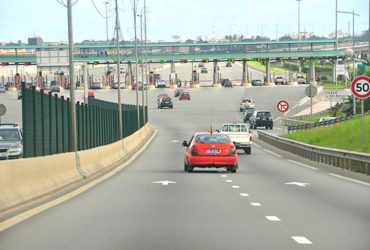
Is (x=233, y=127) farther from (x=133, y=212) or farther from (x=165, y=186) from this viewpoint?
(x=133, y=212)

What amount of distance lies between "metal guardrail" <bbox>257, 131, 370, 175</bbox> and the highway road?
2.06ft

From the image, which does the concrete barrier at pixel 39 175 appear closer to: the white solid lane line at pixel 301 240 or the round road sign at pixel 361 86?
the white solid lane line at pixel 301 240

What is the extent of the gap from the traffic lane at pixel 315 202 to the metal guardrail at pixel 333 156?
98 centimetres

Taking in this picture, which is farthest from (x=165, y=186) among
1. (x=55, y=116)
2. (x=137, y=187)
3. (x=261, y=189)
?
(x=55, y=116)

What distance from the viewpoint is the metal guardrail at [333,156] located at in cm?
2511

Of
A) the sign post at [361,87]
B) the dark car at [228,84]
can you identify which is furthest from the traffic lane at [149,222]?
the dark car at [228,84]

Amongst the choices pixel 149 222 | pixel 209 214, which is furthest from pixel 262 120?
pixel 149 222

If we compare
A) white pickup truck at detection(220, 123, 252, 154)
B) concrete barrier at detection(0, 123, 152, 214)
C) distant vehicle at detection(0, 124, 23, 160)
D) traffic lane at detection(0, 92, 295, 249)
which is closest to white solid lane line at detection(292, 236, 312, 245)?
traffic lane at detection(0, 92, 295, 249)

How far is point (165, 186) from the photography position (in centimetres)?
1998

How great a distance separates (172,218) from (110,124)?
2599cm

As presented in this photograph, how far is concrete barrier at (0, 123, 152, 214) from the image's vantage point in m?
13.5

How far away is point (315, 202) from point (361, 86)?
12740 mm

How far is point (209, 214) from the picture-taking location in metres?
13.1

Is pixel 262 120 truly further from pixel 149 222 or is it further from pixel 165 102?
pixel 149 222
